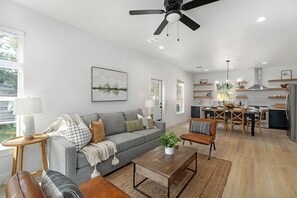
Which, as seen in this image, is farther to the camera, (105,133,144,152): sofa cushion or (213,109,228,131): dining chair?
(213,109,228,131): dining chair

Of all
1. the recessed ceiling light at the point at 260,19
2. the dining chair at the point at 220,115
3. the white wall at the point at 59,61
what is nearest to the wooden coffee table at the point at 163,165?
the white wall at the point at 59,61

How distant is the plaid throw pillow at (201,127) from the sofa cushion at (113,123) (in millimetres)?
1727

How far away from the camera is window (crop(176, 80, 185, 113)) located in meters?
6.88

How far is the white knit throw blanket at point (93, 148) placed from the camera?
2074 mm

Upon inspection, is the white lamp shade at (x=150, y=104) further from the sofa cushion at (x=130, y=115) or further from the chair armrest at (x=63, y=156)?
the chair armrest at (x=63, y=156)

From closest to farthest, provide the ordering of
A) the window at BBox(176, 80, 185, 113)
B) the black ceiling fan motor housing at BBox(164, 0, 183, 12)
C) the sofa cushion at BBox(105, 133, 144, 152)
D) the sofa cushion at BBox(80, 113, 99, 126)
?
the black ceiling fan motor housing at BBox(164, 0, 183, 12)
the sofa cushion at BBox(105, 133, 144, 152)
the sofa cushion at BBox(80, 113, 99, 126)
the window at BBox(176, 80, 185, 113)

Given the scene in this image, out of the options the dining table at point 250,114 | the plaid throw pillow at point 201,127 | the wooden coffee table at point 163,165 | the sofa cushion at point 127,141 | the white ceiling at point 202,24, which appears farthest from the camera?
the dining table at point 250,114

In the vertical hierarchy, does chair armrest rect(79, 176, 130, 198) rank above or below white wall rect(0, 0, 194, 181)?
below

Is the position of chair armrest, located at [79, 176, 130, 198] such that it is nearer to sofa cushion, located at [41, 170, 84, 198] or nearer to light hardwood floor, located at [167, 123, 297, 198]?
sofa cushion, located at [41, 170, 84, 198]

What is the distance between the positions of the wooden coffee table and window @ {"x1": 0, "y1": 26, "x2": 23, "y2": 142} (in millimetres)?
2145

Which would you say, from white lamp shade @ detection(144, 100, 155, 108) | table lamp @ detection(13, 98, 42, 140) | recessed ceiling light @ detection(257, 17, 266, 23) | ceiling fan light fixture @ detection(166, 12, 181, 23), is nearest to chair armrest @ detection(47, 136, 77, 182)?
table lamp @ detection(13, 98, 42, 140)

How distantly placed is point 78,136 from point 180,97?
5.77 metres

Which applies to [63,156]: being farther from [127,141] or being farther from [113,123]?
[113,123]

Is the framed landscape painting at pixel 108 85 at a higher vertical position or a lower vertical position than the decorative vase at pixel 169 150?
higher
